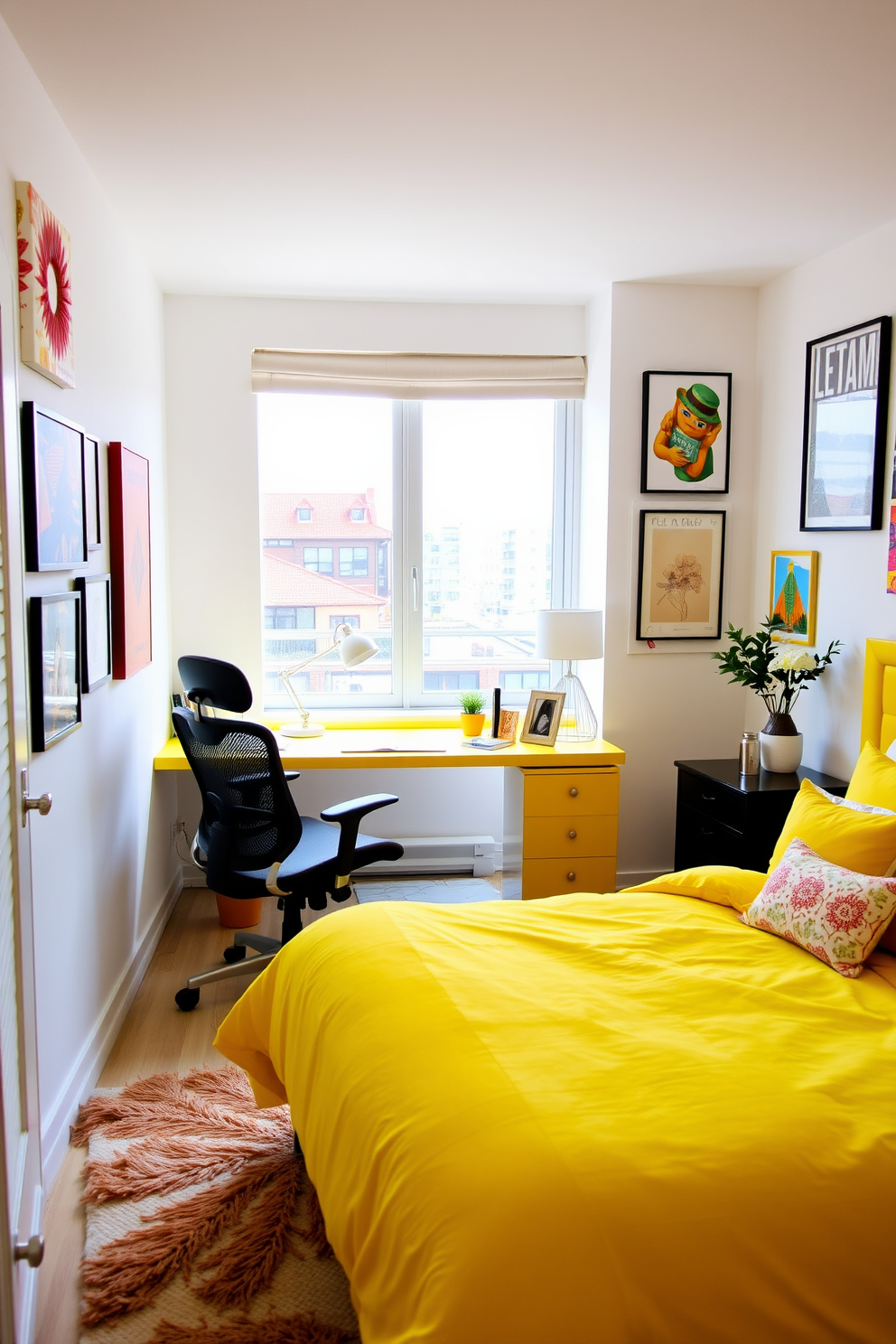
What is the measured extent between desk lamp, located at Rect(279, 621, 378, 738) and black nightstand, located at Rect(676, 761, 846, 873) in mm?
1339

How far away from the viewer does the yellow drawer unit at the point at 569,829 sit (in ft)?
12.0

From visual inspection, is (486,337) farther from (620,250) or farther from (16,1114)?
(16,1114)

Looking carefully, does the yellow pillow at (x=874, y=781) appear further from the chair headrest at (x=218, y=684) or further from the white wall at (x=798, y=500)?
the chair headrest at (x=218, y=684)

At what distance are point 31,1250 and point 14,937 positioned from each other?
522mm

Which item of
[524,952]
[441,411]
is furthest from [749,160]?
[524,952]

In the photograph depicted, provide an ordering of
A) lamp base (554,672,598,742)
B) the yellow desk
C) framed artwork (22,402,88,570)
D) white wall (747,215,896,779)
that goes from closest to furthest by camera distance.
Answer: framed artwork (22,402,88,570)
white wall (747,215,896,779)
the yellow desk
lamp base (554,672,598,742)

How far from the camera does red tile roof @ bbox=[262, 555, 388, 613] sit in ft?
14.1

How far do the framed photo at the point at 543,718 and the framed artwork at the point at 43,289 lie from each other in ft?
7.02

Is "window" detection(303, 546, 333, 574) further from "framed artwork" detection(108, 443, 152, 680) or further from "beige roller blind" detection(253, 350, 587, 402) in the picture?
"framed artwork" detection(108, 443, 152, 680)

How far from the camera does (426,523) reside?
4355 mm

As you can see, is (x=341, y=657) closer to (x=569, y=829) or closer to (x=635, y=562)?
(x=569, y=829)

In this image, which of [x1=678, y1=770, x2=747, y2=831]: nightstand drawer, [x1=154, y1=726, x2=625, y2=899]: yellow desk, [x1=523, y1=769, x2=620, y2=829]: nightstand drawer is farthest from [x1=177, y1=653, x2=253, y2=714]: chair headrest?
[x1=678, y1=770, x2=747, y2=831]: nightstand drawer

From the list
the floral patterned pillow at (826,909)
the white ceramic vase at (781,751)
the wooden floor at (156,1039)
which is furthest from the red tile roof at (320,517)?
the floral patterned pillow at (826,909)

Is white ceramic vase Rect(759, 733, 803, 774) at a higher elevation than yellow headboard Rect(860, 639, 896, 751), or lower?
lower
